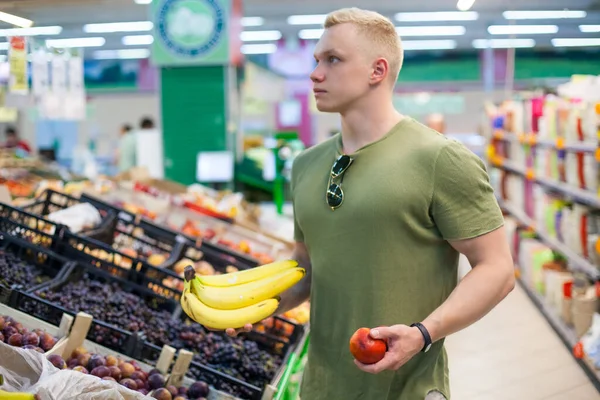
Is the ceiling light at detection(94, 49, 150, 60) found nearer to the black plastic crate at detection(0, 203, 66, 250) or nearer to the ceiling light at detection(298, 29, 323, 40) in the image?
the ceiling light at detection(298, 29, 323, 40)

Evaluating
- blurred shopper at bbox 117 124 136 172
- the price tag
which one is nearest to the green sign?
blurred shopper at bbox 117 124 136 172

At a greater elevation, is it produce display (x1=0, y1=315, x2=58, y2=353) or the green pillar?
the green pillar

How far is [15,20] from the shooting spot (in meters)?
3.80

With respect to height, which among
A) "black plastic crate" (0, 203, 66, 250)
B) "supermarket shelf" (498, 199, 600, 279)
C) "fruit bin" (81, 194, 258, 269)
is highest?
"black plastic crate" (0, 203, 66, 250)

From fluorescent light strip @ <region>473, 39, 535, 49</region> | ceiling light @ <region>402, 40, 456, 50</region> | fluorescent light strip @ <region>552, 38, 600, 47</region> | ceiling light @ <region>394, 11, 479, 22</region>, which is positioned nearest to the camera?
ceiling light @ <region>394, 11, 479, 22</region>

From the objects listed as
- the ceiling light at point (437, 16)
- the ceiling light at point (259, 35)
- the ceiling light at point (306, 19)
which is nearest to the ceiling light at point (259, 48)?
the ceiling light at point (259, 35)

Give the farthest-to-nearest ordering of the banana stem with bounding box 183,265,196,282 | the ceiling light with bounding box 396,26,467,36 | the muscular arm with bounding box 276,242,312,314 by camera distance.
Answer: the ceiling light with bounding box 396,26,467,36 → the muscular arm with bounding box 276,242,312,314 → the banana stem with bounding box 183,265,196,282

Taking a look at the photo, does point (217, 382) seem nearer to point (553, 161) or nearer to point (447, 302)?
point (447, 302)

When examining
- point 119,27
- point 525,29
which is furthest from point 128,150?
point 525,29

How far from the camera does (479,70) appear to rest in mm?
22609

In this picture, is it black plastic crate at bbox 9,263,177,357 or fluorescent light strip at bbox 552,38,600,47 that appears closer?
black plastic crate at bbox 9,263,177,357

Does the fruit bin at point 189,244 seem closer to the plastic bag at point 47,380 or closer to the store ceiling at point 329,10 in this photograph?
the plastic bag at point 47,380

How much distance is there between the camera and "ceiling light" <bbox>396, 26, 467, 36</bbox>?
58.9 feet

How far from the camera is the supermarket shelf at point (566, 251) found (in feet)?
18.0
